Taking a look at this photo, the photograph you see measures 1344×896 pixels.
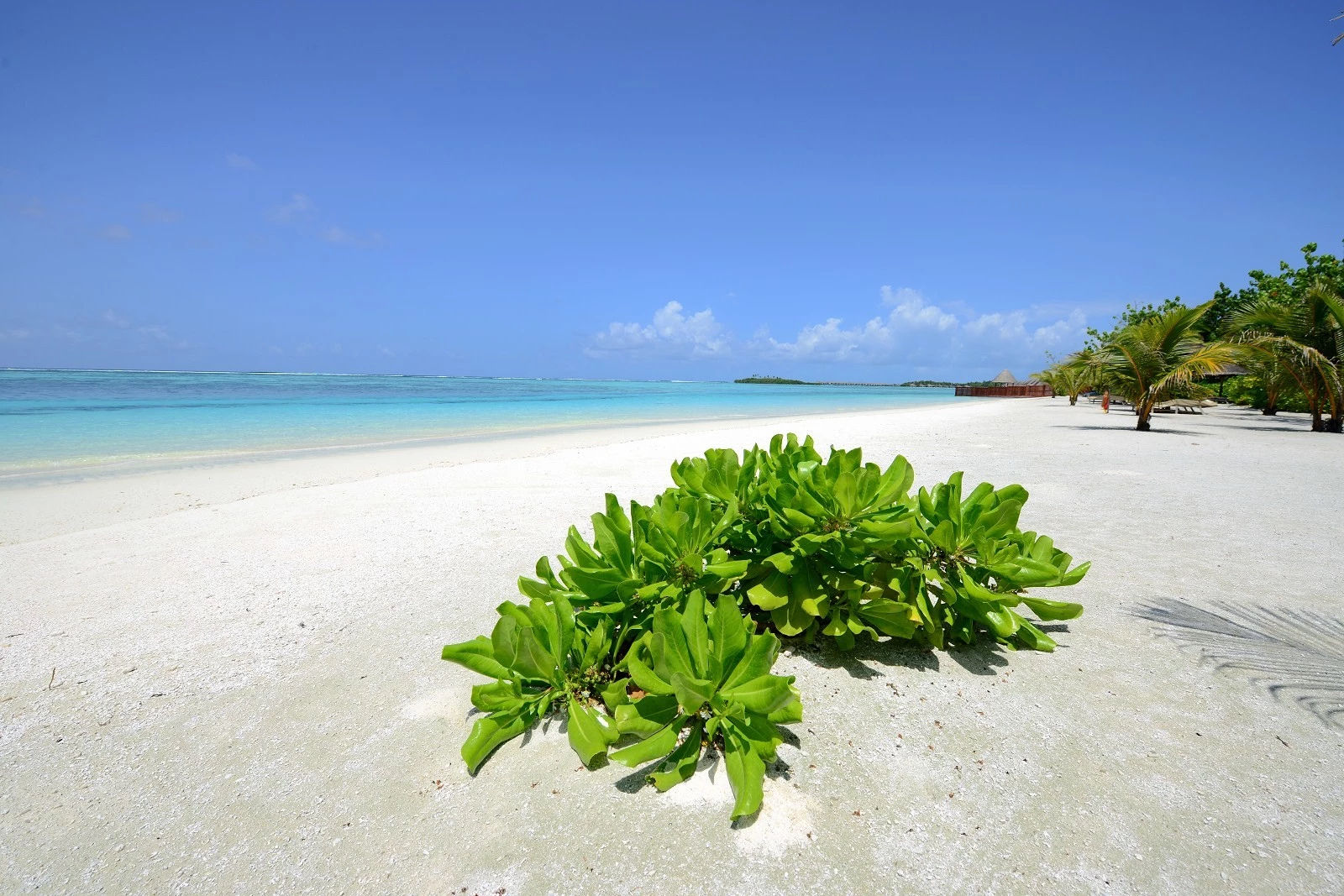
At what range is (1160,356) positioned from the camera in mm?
13086

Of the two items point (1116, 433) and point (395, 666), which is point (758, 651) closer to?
point (395, 666)

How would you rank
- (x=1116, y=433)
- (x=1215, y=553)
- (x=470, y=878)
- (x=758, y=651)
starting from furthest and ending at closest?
1. (x=1116, y=433)
2. (x=1215, y=553)
3. (x=758, y=651)
4. (x=470, y=878)

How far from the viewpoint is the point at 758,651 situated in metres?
1.47

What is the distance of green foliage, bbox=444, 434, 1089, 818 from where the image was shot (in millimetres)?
1481

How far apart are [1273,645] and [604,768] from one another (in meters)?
2.53

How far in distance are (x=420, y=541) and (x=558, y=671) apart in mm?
2427

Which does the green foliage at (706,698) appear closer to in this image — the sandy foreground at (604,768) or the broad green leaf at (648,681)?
the broad green leaf at (648,681)

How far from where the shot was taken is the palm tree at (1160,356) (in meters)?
12.8

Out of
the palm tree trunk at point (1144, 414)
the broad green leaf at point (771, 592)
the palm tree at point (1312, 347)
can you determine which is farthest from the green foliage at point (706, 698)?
the palm tree at point (1312, 347)

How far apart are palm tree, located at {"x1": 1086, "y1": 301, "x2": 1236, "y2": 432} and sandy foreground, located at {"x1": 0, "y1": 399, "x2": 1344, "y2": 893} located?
12.3m

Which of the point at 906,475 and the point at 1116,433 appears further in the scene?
the point at 1116,433

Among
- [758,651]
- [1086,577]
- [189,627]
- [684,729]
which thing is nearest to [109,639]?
[189,627]

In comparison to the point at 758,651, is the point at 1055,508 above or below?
below

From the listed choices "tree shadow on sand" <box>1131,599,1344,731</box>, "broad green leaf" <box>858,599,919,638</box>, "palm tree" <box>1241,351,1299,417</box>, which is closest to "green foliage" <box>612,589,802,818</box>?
"broad green leaf" <box>858,599,919,638</box>
